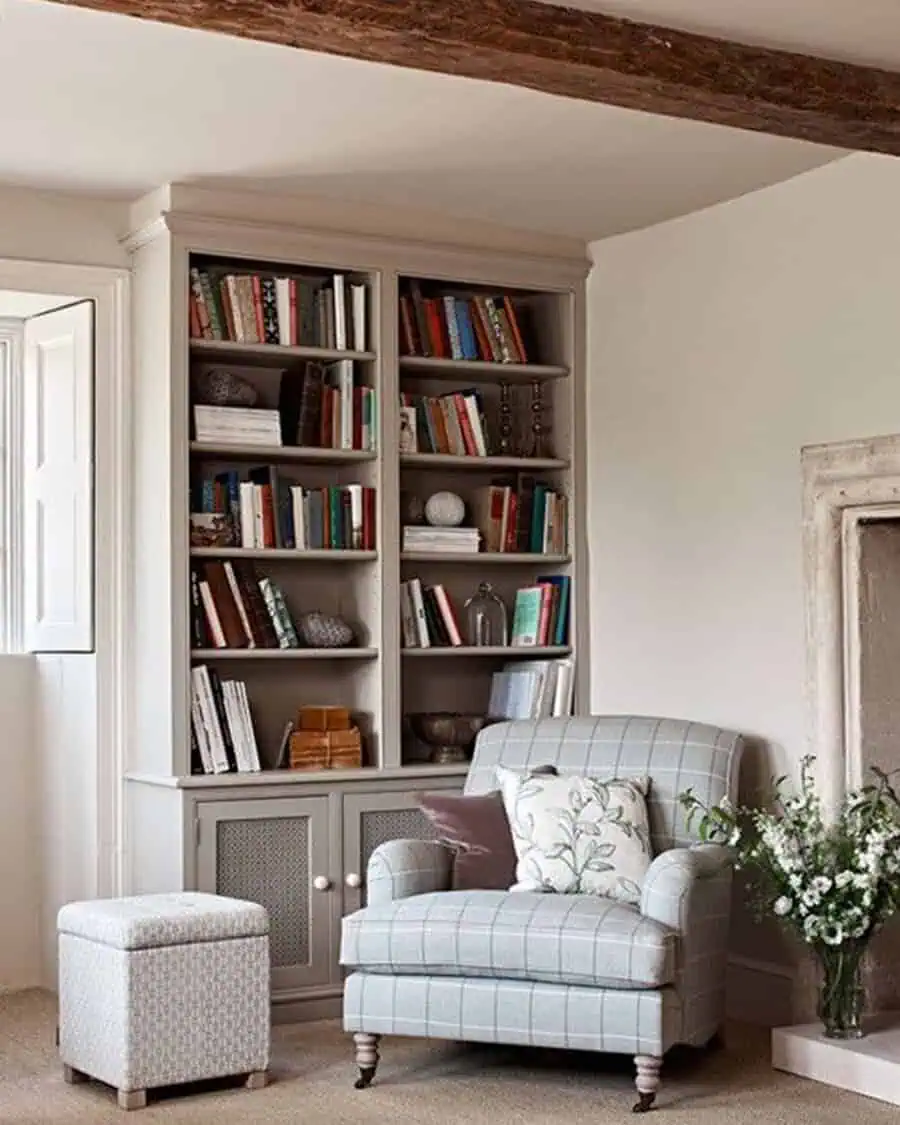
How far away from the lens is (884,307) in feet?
16.9

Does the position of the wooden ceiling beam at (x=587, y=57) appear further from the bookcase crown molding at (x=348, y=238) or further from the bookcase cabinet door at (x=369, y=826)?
the bookcase cabinet door at (x=369, y=826)

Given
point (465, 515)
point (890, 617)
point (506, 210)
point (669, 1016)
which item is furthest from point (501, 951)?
point (506, 210)

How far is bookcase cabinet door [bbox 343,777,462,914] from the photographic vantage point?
5781 millimetres

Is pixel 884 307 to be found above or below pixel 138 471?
above

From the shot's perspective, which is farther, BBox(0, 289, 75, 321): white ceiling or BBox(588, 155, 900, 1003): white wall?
BBox(0, 289, 75, 321): white ceiling

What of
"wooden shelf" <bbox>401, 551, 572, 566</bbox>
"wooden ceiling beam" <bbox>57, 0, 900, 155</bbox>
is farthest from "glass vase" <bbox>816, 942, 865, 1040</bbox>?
"wooden ceiling beam" <bbox>57, 0, 900, 155</bbox>

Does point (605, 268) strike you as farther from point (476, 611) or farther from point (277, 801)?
point (277, 801)

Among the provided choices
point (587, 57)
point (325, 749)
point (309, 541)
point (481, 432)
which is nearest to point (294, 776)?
point (325, 749)

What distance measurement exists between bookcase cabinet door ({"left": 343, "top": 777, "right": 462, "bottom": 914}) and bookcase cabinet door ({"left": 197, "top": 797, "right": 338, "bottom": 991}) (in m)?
0.07

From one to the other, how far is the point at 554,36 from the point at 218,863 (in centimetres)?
284

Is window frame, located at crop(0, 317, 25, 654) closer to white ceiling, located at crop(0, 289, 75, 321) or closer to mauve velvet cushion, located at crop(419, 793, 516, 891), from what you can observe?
white ceiling, located at crop(0, 289, 75, 321)

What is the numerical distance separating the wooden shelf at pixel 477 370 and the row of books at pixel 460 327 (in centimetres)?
4

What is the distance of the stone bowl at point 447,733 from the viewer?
610 cm

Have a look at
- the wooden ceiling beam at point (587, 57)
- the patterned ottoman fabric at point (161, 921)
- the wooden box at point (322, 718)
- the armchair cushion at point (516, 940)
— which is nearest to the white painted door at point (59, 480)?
the wooden box at point (322, 718)
